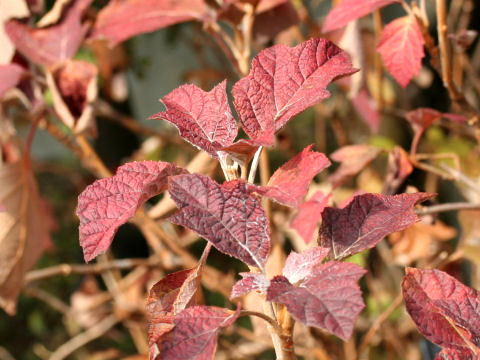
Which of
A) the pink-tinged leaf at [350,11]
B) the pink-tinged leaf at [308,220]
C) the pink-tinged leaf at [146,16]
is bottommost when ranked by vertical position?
the pink-tinged leaf at [308,220]

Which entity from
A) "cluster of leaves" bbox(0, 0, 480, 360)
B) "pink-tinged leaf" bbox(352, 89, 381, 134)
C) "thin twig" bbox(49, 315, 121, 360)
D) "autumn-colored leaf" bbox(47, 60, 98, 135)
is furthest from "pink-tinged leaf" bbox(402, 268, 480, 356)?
"thin twig" bbox(49, 315, 121, 360)

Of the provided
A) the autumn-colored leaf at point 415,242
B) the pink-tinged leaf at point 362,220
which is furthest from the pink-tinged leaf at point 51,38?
the autumn-colored leaf at point 415,242

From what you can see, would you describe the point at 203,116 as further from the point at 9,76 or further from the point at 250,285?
the point at 9,76

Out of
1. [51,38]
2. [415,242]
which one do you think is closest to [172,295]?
[51,38]

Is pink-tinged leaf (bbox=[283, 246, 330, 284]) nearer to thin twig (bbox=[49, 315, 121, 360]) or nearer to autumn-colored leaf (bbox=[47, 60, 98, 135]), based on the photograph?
autumn-colored leaf (bbox=[47, 60, 98, 135])

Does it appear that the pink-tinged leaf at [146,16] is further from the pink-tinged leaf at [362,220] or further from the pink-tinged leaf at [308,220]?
the pink-tinged leaf at [362,220]

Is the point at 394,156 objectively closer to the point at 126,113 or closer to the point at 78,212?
the point at 78,212

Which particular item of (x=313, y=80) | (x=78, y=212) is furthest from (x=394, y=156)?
(x=78, y=212)
